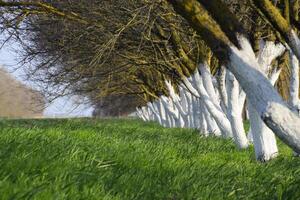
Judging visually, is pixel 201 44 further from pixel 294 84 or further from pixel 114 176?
pixel 114 176

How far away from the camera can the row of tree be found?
5.33 m

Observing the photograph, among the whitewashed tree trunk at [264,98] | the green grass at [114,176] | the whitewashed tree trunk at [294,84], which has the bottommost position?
the green grass at [114,176]

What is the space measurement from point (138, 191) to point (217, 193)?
0.81 meters

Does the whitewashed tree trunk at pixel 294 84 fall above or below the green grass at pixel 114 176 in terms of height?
above

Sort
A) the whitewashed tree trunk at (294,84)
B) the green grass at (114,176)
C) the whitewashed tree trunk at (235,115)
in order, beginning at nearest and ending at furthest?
the green grass at (114,176) → the whitewashed tree trunk at (294,84) → the whitewashed tree trunk at (235,115)

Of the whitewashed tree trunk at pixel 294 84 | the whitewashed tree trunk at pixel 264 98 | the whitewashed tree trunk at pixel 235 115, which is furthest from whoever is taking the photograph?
the whitewashed tree trunk at pixel 235 115

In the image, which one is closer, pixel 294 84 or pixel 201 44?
pixel 294 84

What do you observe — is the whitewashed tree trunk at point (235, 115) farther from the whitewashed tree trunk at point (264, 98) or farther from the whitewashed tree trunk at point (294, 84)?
the whitewashed tree trunk at point (264, 98)

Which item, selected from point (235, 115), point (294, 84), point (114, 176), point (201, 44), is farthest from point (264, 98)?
point (201, 44)

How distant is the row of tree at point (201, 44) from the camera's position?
17.5 feet

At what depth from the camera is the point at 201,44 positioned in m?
15.0

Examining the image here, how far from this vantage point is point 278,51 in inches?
430

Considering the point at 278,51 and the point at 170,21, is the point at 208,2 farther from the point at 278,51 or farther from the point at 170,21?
the point at 170,21

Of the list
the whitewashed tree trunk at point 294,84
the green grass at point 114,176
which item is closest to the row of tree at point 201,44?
the whitewashed tree trunk at point 294,84
